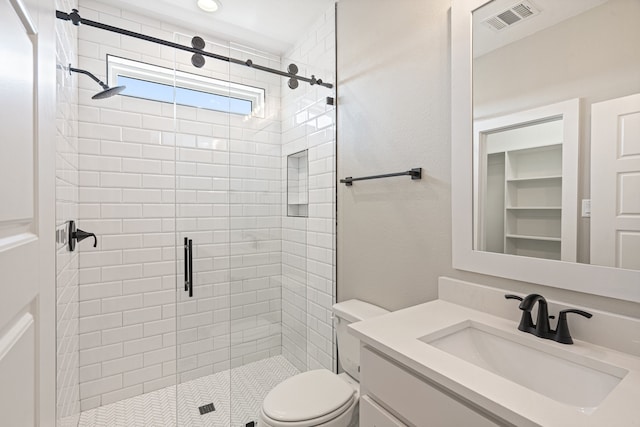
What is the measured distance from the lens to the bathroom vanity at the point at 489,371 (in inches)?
25.4

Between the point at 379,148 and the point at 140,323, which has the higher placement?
the point at 379,148

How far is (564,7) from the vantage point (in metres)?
1.00

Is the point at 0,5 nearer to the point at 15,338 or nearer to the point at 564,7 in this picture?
the point at 15,338

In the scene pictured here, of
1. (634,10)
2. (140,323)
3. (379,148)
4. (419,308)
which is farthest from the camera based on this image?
(140,323)

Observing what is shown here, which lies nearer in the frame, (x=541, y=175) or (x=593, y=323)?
(x=593, y=323)

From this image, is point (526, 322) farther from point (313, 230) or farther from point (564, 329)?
point (313, 230)

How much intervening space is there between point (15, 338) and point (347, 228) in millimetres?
1605

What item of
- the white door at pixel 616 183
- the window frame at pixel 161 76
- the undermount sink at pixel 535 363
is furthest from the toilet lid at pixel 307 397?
the window frame at pixel 161 76

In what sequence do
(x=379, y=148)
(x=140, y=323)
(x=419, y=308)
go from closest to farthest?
(x=419, y=308), (x=379, y=148), (x=140, y=323)

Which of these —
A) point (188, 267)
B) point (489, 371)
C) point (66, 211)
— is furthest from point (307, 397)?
point (66, 211)

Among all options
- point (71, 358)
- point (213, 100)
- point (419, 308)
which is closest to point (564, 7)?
point (419, 308)

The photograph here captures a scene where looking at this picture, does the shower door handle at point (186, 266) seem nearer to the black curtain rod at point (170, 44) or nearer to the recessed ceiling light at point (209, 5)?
the black curtain rod at point (170, 44)

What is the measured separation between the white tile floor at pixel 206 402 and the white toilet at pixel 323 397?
0.50 m

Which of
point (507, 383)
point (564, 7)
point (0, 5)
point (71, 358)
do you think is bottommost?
point (71, 358)
